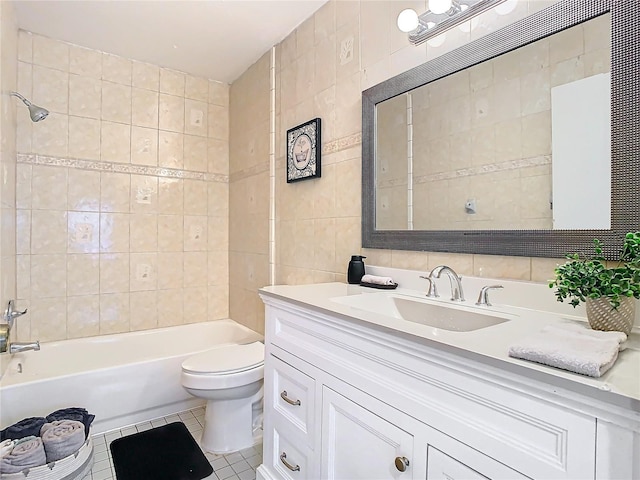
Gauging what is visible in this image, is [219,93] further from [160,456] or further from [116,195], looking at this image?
[160,456]

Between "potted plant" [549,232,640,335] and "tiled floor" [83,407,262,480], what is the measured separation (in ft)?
5.37

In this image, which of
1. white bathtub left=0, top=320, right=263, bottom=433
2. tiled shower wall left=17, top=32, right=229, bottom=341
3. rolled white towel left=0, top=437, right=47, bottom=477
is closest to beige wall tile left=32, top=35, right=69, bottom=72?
tiled shower wall left=17, top=32, right=229, bottom=341

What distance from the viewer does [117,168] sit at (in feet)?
8.92

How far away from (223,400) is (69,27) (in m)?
2.54

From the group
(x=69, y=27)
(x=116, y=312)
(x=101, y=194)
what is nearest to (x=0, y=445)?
(x=116, y=312)

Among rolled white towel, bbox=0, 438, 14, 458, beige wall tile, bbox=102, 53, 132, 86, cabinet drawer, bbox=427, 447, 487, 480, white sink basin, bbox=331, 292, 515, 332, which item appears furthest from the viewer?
beige wall tile, bbox=102, 53, 132, 86

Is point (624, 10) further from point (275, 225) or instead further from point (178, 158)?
point (178, 158)

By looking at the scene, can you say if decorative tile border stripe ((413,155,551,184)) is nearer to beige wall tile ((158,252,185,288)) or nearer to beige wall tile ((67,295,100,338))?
beige wall tile ((158,252,185,288))

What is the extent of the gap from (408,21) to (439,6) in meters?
0.15

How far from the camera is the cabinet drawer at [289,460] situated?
1279 mm

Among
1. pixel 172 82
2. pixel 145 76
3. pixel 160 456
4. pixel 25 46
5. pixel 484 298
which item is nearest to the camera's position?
pixel 484 298

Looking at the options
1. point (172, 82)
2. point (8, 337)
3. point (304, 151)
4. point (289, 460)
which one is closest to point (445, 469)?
point (289, 460)

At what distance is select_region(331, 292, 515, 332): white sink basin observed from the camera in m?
1.14

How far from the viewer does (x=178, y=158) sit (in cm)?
298
